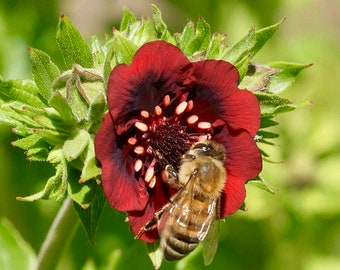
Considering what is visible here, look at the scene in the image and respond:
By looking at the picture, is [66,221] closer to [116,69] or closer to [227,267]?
[116,69]

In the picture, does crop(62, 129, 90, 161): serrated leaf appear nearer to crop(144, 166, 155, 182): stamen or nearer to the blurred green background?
crop(144, 166, 155, 182): stamen

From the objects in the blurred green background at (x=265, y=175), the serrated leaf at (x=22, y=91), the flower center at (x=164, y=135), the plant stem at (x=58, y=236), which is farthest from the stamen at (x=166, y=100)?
the blurred green background at (x=265, y=175)

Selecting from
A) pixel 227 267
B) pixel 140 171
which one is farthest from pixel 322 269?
pixel 140 171

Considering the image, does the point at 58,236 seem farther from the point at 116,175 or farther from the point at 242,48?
the point at 242,48

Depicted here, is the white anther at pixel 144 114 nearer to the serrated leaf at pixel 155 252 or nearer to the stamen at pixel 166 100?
the stamen at pixel 166 100

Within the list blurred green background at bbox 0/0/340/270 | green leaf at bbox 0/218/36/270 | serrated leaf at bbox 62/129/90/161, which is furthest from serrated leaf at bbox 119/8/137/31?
blurred green background at bbox 0/0/340/270
